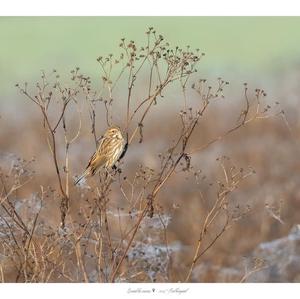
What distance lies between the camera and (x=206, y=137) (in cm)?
791

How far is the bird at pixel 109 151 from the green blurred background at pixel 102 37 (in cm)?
100

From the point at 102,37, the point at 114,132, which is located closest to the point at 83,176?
the point at 114,132

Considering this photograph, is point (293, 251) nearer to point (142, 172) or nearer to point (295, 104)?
point (295, 104)

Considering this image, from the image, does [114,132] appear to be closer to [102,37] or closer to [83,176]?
[83,176]

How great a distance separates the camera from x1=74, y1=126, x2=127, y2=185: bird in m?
5.03

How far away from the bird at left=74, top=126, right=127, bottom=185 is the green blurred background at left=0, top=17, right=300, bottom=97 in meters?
1.00

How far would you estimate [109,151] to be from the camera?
506 centimetres

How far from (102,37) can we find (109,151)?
50.5 inches
